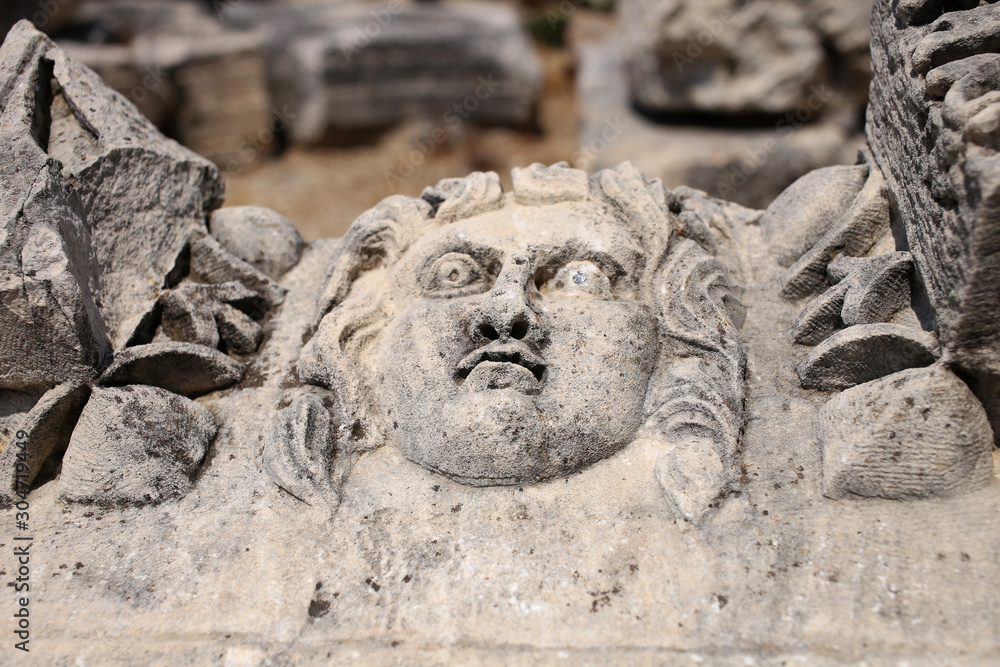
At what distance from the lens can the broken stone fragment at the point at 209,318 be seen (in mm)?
2357

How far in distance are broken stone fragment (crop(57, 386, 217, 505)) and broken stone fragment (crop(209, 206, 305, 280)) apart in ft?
2.35

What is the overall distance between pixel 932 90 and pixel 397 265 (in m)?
1.47

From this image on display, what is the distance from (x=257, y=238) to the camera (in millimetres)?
2643

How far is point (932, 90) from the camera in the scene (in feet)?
6.07

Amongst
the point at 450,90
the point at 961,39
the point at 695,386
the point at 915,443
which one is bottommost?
the point at 915,443

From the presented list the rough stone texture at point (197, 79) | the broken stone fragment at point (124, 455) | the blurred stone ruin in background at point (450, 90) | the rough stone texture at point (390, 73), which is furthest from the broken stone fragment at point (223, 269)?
the rough stone texture at point (390, 73)

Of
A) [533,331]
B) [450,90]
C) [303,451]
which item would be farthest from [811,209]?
[450,90]

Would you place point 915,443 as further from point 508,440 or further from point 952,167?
point 508,440

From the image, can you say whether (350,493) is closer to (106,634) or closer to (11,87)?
(106,634)

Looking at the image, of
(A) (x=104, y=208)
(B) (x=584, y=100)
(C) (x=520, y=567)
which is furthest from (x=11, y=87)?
(B) (x=584, y=100)

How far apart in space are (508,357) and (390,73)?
20.6 feet

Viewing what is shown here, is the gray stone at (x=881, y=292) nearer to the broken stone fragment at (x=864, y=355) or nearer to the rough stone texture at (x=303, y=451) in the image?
the broken stone fragment at (x=864, y=355)

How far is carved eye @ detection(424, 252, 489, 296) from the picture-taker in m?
2.10

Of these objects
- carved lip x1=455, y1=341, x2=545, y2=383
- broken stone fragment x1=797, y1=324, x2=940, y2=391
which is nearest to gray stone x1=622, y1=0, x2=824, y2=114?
broken stone fragment x1=797, y1=324, x2=940, y2=391
